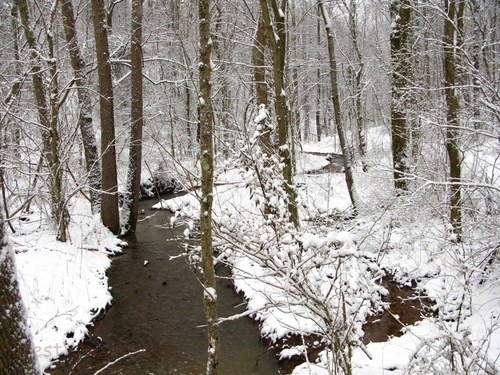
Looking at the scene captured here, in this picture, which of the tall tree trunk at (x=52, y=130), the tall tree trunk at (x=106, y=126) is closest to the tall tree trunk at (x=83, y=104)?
the tall tree trunk at (x=106, y=126)

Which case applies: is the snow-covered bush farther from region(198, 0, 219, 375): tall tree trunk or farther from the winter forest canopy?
region(198, 0, 219, 375): tall tree trunk

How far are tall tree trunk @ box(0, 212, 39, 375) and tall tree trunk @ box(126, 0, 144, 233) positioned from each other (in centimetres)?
787

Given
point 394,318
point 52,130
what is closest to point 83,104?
point 52,130

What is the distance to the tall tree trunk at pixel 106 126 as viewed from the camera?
964 centimetres

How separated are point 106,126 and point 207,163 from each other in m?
8.02

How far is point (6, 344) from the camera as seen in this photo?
2346mm

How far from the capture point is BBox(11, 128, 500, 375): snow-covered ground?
3.47m

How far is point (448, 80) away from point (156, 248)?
26.6 feet

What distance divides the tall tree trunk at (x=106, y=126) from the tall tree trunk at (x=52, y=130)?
1.57 meters

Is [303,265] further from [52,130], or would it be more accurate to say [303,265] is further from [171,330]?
[52,130]

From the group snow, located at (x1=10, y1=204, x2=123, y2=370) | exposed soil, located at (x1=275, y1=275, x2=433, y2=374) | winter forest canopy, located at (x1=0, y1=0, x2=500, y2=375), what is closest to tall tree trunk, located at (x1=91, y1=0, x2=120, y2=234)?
winter forest canopy, located at (x1=0, y1=0, x2=500, y2=375)

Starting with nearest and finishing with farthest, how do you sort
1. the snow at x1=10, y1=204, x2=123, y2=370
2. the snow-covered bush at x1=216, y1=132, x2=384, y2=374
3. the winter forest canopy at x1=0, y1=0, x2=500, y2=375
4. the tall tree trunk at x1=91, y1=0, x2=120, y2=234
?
the snow-covered bush at x1=216, y1=132, x2=384, y2=374
the winter forest canopy at x1=0, y1=0, x2=500, y2=375
the snow at x1=10, y1=204, x2=123, y2=370
the tall tree trunk at x1=91, y1=0, x2=120, y2=234

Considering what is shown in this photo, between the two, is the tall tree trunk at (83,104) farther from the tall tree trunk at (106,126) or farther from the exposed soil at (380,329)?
the exposed soil at (380,329)

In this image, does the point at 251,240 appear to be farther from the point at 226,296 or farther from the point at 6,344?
the point at 226,296
